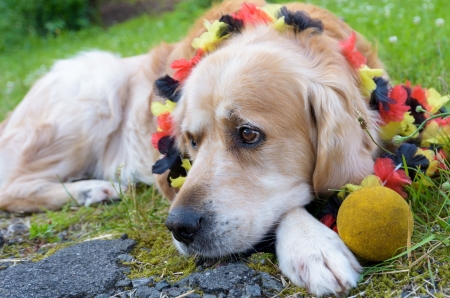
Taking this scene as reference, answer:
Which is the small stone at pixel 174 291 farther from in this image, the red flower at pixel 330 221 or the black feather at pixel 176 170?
the black feather at pixel 176 170

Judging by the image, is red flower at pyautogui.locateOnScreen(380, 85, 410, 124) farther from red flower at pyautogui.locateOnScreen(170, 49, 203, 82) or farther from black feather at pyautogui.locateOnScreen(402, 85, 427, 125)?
Answer: red flower at pyautogui.locateOnScreen(170, 49, 203, 82)

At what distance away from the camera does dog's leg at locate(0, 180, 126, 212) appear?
3941mm

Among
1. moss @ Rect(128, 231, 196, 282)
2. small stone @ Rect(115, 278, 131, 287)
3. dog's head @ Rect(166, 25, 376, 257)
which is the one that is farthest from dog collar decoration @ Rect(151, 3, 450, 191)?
small stone @ Rect(115, 278, 131, 287)

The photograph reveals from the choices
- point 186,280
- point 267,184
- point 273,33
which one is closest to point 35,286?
point 186,280

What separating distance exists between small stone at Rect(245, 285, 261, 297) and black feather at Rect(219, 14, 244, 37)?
5.79 ft

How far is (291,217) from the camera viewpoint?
253cm

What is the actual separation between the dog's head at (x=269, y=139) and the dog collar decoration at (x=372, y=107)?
116 millimetres

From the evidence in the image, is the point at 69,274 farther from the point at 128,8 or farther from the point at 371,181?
the point at 128,8

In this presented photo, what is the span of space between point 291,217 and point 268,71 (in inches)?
32.2

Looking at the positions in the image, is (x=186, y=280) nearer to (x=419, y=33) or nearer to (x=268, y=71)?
(x=268, y=71)

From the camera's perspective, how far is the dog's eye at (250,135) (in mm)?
2588

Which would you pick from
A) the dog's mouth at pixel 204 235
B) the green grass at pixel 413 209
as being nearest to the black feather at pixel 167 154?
the green grass at pixel 413 209

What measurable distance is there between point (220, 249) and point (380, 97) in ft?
4.40

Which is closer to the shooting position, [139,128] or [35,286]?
[35,286]
